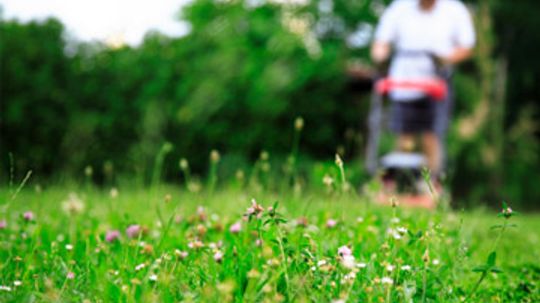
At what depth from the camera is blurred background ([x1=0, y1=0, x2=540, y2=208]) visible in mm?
9484

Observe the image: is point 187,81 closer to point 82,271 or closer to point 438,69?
point 438,69

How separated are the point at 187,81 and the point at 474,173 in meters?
4.66

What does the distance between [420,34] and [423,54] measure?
0.20m

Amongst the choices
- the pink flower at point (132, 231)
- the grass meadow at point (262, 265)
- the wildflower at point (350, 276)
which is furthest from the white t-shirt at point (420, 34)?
the wildflower at point (350, 276)

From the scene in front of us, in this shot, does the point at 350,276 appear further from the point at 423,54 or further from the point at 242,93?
the point at 242,93

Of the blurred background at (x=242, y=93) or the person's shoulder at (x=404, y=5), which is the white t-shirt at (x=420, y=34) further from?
the blurred background at (x=242, y=93)

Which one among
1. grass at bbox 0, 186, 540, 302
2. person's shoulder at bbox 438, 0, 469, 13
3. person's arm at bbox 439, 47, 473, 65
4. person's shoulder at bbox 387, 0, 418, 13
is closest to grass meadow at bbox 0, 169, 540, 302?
grass at bbox 0, 186, 540, 302

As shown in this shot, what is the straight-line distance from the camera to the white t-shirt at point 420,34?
5426 millimetres

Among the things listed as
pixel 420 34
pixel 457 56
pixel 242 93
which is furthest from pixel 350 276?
pixel 242 93

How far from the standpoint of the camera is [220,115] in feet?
36.0

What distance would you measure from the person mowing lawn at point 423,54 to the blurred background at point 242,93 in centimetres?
341

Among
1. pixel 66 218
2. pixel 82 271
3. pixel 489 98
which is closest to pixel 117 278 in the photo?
pixel 82 271

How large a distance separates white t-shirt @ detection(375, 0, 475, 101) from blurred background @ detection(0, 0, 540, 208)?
3.64 meters

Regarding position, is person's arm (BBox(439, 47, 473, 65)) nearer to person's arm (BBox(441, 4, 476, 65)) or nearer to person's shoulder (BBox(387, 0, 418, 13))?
person's arm (BBox(441, 4, 476, 65))
